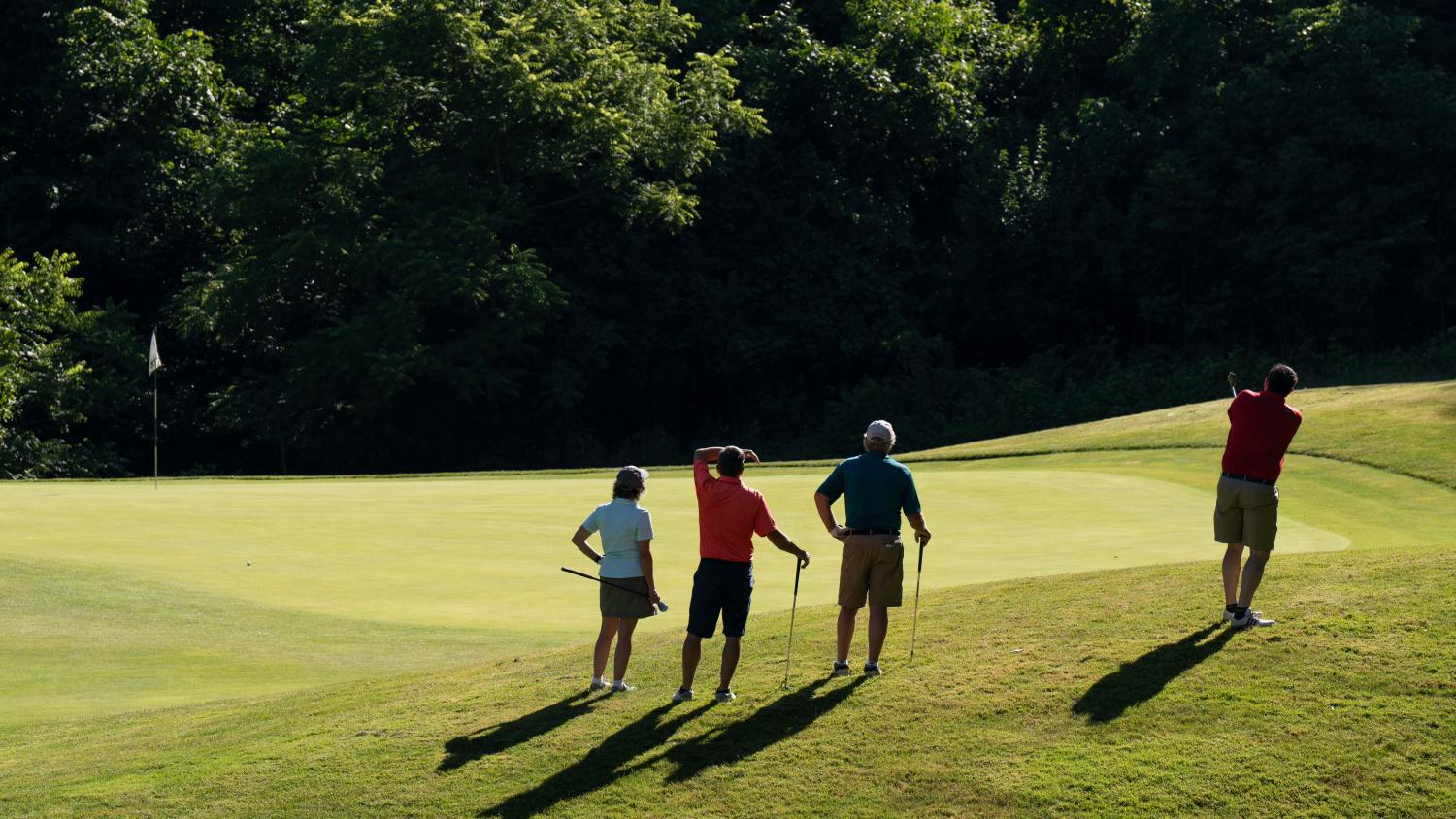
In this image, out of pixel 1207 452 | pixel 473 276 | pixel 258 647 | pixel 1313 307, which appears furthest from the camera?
pixel 1313 307

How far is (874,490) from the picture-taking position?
1082 cm

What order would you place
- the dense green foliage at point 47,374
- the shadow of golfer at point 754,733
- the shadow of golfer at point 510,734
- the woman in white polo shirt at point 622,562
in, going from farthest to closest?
1. the dense green foliage at point 47,374
2. the woman in white polo shirt at point 622,562
3. the shadow of golfer at point 510,734
4. the shadow of golfer at point 754,733

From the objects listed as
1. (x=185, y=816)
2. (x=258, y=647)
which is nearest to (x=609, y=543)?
(x=185, y=816)

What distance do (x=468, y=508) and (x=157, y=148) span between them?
2778 centimetres

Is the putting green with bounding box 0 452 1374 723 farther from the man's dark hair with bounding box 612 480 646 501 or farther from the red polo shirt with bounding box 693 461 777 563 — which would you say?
the red polo shirt with bounding box 693 461 777 563

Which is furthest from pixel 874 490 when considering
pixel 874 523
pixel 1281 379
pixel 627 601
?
pixel 1281 379

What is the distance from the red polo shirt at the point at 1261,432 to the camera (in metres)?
11.5

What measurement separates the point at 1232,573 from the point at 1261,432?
104 centimetres

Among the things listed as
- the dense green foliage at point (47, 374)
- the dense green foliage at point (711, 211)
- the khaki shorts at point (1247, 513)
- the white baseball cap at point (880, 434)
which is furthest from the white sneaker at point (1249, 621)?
the dense green foliage at point (47, 374)

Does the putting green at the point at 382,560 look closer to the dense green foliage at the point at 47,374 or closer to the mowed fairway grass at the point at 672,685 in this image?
the mowed fairway grass at the point at 672,685

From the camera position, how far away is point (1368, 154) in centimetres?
4675

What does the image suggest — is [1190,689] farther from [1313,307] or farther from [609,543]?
[1313,307]

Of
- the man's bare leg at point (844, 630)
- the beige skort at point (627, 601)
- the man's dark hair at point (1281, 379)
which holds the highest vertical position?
the man's dark hair at point (1281, 379)

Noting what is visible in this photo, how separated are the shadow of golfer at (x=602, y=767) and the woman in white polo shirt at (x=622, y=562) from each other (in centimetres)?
70
